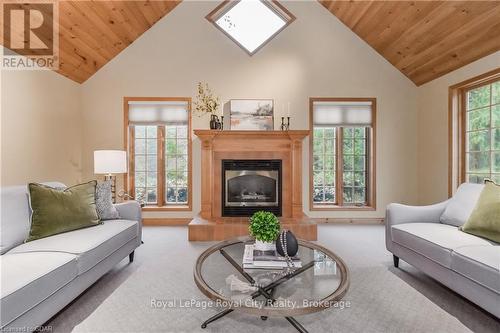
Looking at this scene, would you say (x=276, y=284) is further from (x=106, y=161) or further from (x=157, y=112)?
(x=157, y=112)

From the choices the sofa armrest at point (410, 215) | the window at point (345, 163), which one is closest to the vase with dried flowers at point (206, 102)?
the window at point (345, 163)

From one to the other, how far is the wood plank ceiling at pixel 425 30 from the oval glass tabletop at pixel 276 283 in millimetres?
3166

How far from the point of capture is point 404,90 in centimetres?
418

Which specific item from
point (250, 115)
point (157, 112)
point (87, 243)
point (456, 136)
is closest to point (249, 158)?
point (250, 115)

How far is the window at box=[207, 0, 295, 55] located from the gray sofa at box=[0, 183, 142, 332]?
337 cm

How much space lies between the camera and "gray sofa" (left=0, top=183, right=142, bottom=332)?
1243 millimetres

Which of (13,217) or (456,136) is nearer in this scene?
(13,217)

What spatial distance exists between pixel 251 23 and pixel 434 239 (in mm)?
3965

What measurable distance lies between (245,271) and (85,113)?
4049mm

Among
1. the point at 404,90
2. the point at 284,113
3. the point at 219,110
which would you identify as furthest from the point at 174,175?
the point at 404,90

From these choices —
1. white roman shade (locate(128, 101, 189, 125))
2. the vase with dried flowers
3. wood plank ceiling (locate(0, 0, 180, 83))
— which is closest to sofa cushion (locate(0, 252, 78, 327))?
the vase with dried flowers

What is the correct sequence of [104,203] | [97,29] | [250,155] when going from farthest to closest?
[250,155] → [97,29] → [104,203]

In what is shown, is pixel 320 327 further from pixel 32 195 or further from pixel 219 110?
pixel 219 110

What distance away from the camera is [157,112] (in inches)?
Result: 162
